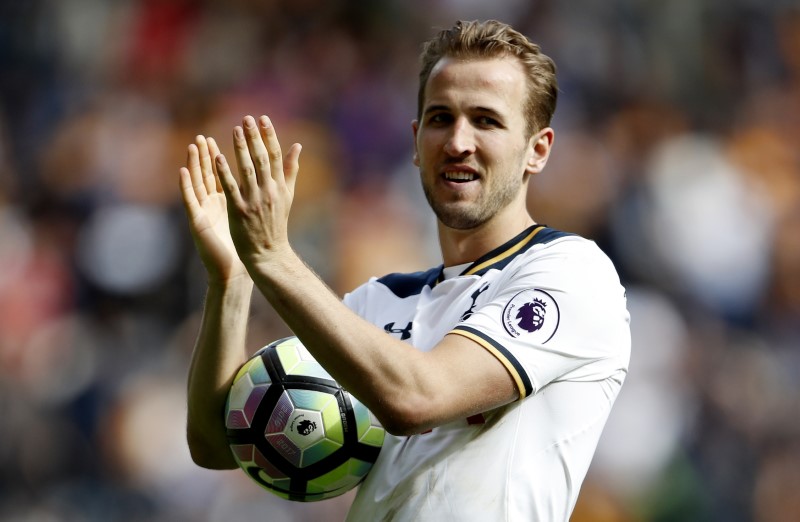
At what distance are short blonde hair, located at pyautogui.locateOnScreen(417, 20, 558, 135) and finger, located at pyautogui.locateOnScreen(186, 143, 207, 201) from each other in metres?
0.82

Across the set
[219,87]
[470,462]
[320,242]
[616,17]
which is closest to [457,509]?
[470,462]

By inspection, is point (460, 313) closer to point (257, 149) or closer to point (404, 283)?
point (404, 283)

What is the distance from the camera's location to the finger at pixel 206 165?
12.7ft

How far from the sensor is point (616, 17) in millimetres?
10352

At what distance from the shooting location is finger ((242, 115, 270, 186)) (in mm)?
2945

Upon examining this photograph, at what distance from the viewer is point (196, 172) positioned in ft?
12.6

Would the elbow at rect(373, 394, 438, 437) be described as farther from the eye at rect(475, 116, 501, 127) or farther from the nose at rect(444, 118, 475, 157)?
the eye at rect(475, 116, 501, 127)

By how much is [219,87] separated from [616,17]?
3.67m

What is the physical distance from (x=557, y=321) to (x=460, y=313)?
0.40m

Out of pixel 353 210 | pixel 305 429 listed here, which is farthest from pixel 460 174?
pixel 353 210

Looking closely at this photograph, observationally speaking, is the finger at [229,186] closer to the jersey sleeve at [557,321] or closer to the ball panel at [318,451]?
the jersey sleeve at [557,321]

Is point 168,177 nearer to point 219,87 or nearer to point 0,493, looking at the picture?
point 219,87

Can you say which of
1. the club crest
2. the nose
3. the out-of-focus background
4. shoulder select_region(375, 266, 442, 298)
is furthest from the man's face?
the out-of-focus background

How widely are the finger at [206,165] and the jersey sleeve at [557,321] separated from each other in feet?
3.53
